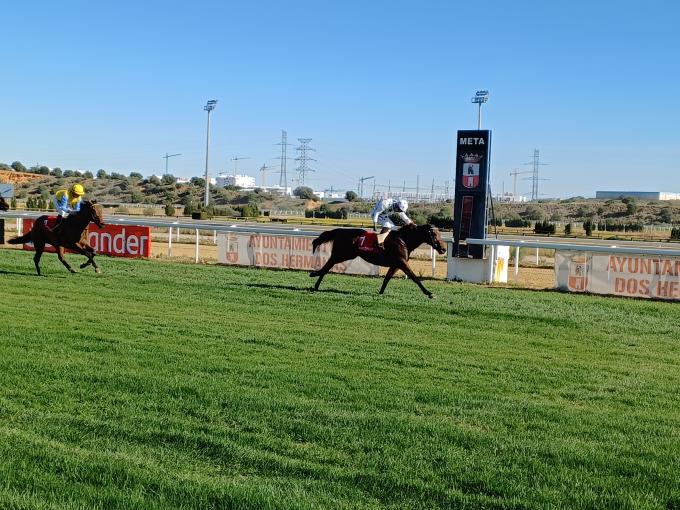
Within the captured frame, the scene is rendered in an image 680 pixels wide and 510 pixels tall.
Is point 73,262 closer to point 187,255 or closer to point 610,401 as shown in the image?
point 187,255

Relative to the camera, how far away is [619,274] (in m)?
16.8

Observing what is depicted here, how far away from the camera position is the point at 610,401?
705cm

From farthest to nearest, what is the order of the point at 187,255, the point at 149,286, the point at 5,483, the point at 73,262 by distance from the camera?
the point at 187,255
the point at 73,262
the point at 149,286
the point at 5,483

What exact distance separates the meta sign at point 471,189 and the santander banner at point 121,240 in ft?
29.5

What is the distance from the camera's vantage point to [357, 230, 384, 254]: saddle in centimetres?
1528

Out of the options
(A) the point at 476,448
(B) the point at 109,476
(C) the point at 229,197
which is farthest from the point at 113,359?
(C) the point at 229,197

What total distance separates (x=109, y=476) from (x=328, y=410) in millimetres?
2032

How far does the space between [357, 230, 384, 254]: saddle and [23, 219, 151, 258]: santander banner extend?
9.30m

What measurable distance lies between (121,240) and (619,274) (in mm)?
13710

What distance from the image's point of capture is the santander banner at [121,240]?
2283 cm

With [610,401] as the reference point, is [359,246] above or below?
above

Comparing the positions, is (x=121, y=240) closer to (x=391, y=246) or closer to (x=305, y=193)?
(x=391, y=246)

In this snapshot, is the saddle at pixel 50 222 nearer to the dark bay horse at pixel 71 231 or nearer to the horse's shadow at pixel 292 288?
the dark bay horse at pixel 71 231

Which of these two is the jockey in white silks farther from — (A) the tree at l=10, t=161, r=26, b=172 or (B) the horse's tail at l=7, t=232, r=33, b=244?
(A) the tree at l=10, t=161, r=26, b=172
